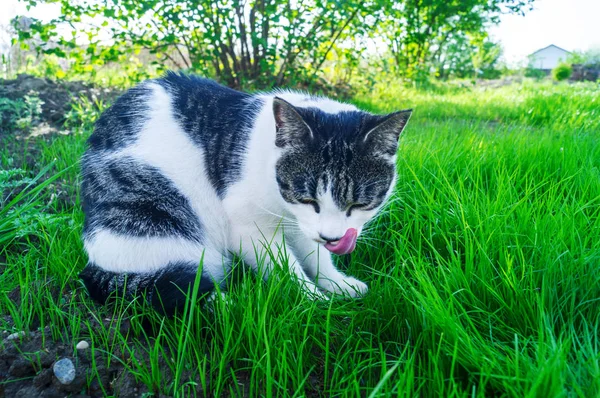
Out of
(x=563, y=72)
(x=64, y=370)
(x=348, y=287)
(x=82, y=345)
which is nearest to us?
(x=64, y=370)

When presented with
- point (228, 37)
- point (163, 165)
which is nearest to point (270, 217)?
point (163, 165)

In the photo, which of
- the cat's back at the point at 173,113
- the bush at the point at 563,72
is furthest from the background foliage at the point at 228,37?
the bush at the point at 563,72

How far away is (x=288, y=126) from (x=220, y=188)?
0.44 m

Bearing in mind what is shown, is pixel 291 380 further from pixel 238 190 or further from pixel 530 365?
pixel 238 190

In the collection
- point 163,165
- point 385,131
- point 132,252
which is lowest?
point 132,252

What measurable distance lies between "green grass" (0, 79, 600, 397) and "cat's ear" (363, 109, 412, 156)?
38cm

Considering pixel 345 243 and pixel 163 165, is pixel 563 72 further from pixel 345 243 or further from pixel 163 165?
pixel 163 165

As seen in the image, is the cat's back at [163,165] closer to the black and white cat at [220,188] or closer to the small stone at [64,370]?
the black and white cat at [220,188]

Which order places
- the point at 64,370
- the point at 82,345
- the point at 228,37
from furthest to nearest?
the point at 228,37 < the point at 82,345 < the point at 64,370

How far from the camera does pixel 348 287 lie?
186cm

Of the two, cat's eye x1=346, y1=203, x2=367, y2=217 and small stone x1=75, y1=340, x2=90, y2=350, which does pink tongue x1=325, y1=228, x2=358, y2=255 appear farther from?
small stone x1=75, y1=340, x2=90, y2=350

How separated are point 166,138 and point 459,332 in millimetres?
1465

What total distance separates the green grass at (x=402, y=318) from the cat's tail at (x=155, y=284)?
→ 0.05 m

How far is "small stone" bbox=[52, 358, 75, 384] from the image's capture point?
1.27m
